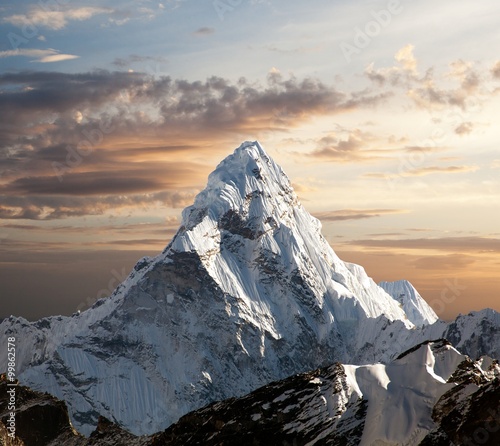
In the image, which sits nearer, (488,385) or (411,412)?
(488,385)

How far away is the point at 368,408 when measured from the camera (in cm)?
15400

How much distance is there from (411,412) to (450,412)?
813 centimetres

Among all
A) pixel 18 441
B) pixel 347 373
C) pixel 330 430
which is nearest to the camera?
pixel 330 430

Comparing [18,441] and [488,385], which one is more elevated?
[488,385]

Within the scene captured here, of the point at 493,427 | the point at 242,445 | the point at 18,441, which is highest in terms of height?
the point at 493,427

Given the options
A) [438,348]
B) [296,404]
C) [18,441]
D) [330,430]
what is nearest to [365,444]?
[330,430]

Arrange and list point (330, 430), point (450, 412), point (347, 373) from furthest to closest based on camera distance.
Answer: point (347, 373)
point (330, 430)
point (450, 412)

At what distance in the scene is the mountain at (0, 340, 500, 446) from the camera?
140000mm

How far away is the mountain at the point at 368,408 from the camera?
140000 millimetres

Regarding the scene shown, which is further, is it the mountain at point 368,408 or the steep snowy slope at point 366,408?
the steep snowy slope at point 366,408

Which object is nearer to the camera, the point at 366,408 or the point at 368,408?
the point at 368,408

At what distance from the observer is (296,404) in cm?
15988

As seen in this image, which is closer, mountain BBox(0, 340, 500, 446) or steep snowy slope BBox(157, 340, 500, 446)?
mountain BBox(0, 340, 500, 446)

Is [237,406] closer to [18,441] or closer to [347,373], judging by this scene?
[347,373]
